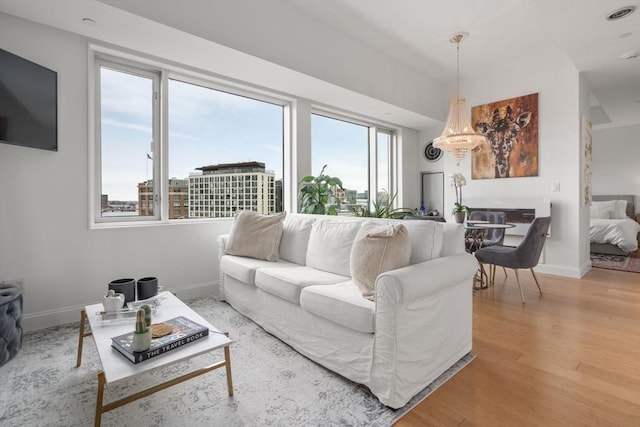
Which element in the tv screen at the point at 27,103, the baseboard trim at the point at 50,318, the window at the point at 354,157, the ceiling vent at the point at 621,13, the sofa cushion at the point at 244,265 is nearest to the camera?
the tv screen at the point at 27,103

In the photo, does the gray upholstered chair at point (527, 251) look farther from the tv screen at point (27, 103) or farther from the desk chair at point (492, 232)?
the tv screen at point (27, 103)

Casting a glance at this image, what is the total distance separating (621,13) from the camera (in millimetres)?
2828

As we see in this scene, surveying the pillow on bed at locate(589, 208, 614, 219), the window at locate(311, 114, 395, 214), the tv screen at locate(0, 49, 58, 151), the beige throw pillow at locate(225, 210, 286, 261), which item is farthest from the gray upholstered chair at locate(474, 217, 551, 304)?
the pillow on bed at locate(589, 208, 614, 219)

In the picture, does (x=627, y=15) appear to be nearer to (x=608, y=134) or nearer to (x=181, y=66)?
(x=181, y=66)

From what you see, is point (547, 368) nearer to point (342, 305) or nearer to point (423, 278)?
point (423, 278)

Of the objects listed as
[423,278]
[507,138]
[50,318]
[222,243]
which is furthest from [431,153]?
[50,318]

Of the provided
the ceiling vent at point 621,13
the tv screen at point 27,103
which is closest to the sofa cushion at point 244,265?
the tv screen at point 27,103

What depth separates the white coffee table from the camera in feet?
4.07

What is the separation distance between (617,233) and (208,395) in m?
6.70

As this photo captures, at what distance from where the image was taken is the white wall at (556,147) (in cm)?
420

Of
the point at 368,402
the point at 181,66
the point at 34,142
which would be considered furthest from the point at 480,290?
the point at 34,142

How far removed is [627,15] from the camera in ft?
9.35

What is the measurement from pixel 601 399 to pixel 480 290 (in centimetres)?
198

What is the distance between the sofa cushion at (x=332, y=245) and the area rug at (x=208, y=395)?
A: 0.68m
